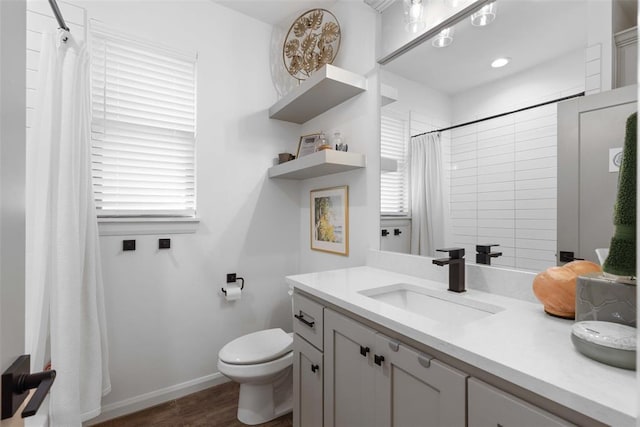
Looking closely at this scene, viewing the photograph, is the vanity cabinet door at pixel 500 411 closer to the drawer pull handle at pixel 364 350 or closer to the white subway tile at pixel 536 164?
the drawer pull handle at pixel 364 350

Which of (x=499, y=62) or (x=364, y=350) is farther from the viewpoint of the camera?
(x=499, y=62)

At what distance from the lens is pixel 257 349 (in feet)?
6.17

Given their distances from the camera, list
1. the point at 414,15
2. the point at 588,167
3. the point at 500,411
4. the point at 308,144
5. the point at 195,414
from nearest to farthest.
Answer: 1. the point at 500,411
2. the point at 588,167
3. the point at 414,15
4. the point at 195,414
5. the point at 308,144

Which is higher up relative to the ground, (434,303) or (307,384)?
(434,303)

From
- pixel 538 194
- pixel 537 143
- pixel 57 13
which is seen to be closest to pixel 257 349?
pixel 538 194

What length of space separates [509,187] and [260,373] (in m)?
1.62

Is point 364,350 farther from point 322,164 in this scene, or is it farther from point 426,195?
point 322,164

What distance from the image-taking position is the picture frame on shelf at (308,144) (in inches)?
89.6

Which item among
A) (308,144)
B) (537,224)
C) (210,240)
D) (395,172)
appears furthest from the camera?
(308,144)

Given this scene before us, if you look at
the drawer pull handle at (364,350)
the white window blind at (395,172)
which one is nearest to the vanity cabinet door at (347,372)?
the drawer pull handle at (364,350)

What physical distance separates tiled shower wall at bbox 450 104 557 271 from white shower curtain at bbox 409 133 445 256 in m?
0.08

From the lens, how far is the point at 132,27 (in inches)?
77.7

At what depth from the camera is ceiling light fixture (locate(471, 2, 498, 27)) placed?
132 cm

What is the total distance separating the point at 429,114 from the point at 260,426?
6.77 feet
